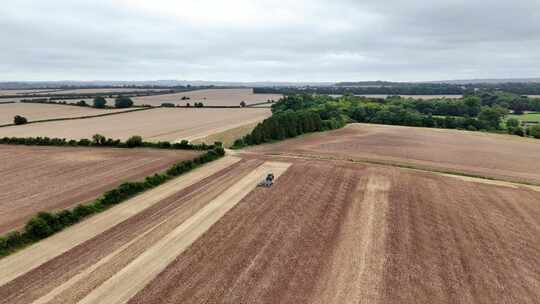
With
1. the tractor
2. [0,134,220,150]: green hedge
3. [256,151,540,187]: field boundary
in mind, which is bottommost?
[256,151,540,187]: field boundary

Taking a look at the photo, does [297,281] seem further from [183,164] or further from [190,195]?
[183,164]

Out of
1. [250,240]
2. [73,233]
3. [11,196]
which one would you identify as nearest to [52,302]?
→ [73,233]

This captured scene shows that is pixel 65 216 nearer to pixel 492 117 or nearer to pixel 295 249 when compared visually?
pixel 295 249

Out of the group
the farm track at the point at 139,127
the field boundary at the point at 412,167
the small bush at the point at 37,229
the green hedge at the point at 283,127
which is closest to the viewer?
the small bush at the point at 37,229

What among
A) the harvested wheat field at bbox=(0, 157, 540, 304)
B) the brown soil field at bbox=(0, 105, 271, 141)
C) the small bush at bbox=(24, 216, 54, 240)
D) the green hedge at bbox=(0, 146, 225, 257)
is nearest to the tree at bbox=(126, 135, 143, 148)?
the brown soil field at bbox=(0, 105, 271, 141)

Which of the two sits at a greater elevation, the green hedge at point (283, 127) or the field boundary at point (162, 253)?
the green hedge at point (283, 127)

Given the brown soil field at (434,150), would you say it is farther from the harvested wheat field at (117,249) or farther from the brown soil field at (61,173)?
the harvested wheat field at (117,249)

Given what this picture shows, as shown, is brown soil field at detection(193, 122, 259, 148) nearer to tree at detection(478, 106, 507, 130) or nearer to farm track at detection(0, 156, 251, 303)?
farm track at detection(0, 156, 251, 303)

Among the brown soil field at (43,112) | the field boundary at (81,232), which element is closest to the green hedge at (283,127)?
the field boundary at (81,232)
